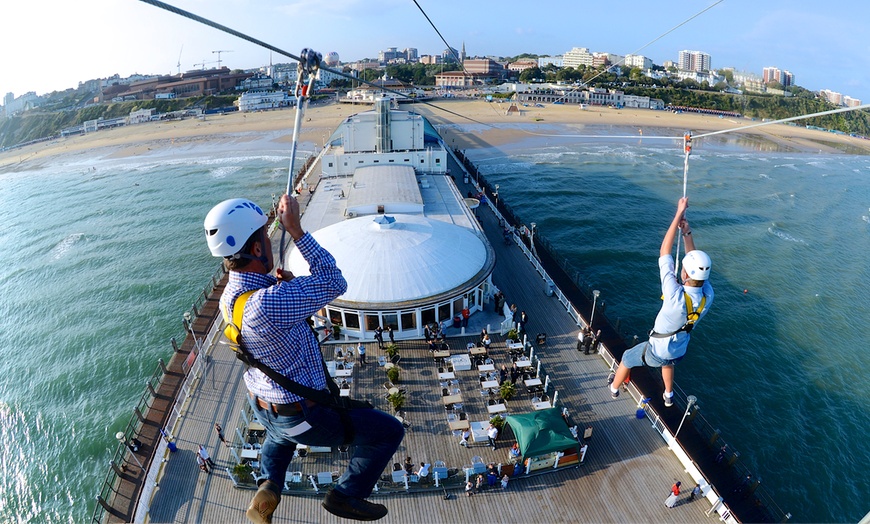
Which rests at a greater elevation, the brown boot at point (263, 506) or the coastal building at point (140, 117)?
the coastal building at point (140, 117)

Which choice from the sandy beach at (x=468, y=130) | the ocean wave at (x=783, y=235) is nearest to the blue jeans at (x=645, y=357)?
the ocean wave at (x=783, y=235)

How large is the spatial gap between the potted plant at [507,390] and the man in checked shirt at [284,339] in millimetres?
14253

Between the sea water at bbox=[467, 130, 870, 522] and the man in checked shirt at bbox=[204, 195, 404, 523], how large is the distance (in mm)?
24828

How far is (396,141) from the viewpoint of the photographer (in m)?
49.0

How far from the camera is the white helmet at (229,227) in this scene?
4805mm

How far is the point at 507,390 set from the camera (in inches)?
773

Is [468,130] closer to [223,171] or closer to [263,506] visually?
[223,171]

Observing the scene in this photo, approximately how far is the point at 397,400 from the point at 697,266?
1311cm

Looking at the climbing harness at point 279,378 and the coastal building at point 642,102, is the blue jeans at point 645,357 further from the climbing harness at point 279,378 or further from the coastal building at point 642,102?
the coastal building at point 642,102

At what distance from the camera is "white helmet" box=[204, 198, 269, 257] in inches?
189

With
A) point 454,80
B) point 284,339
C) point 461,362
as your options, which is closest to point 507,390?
point 461,362

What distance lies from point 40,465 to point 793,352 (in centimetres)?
4866

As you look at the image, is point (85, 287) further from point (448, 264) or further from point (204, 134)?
point (204, 134)

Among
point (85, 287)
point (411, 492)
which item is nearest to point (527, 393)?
point (411, 492)
